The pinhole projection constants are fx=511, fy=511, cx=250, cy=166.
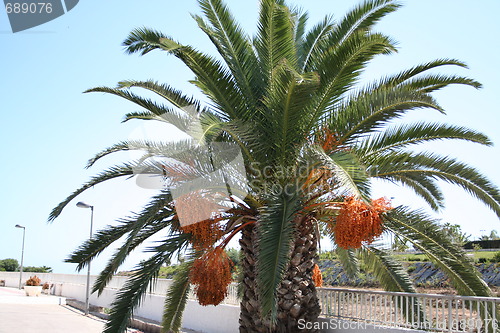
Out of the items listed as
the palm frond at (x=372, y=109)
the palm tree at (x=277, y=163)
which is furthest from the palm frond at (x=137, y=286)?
the palm frond at (x=372, y=109)

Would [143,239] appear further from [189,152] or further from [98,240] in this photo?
[189,152]

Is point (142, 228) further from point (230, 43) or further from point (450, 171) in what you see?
point (450, 171)

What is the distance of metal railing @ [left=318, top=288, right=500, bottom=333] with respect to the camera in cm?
840

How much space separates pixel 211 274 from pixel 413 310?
12.7 feet

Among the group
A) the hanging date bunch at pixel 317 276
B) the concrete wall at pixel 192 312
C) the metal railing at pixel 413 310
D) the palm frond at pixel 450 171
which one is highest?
the palm frond at pixel 450 171

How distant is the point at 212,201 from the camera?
8.52 meters

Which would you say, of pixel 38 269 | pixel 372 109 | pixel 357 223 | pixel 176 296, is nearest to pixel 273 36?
Result: pixel 372 109

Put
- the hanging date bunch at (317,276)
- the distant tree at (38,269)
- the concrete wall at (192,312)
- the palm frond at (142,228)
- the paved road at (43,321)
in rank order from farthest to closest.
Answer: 1. the distant tree at (38,269)
2. the paved road at (43,321)
3. the concrete wall at (192,312)
4. the hanging date bunch at (317,276)
5. the palm frond at (142,228)

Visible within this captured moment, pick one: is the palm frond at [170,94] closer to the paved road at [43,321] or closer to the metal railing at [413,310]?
the metal railing at [413,310]

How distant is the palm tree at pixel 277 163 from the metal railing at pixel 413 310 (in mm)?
233

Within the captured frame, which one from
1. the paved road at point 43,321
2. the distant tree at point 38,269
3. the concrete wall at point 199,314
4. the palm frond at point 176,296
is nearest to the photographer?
the concrete wall at point 199,314

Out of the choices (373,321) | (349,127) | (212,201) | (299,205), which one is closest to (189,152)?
(212,201)

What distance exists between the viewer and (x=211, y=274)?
8.75 m

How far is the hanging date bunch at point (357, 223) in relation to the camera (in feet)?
26.4
